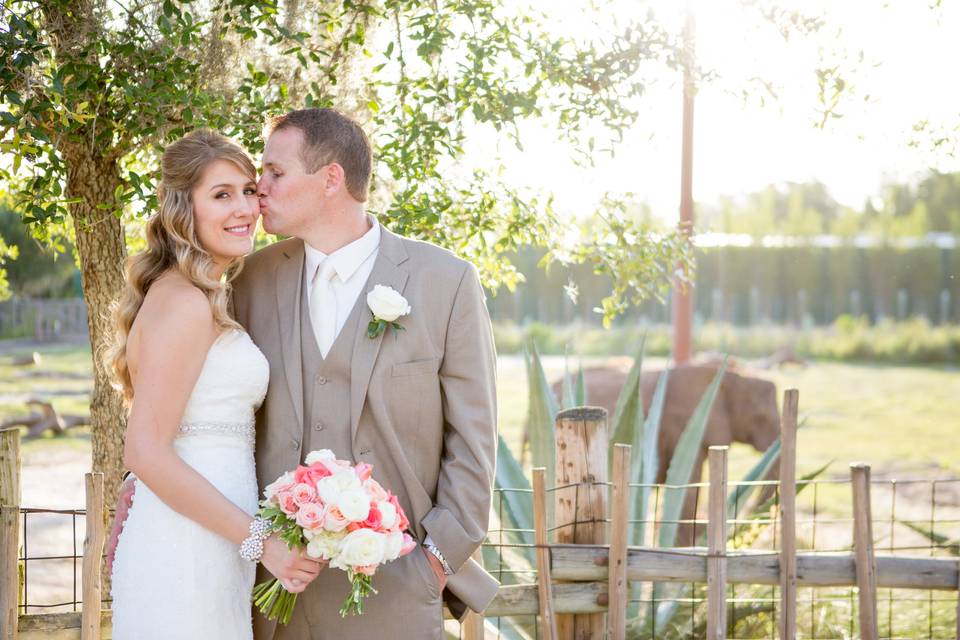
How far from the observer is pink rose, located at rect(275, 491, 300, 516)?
2.28m

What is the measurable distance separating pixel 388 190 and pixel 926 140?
86.9 inches

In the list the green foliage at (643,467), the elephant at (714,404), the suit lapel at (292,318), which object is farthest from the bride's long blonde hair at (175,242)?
the elephant at (714,404)

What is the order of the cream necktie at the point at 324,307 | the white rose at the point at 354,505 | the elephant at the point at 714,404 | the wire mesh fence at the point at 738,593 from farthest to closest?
the elephant at the point at 714,404 < the wire mesh fence at the point at 738,593 < the cream necktie at the point at 324,307 < the white rose at the point at 354,505

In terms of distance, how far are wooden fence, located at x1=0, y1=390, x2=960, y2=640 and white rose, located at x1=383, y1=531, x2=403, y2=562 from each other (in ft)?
4.18

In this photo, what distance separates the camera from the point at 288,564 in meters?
2.39

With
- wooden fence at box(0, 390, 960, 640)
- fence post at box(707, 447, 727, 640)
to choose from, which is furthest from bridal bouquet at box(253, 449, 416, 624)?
fence post at box(707, 447, 727, 640)

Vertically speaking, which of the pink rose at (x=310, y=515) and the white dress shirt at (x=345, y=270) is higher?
the white dress shirt at (x=345, y=270)

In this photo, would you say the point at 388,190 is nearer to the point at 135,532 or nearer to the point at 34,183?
the point at 34,183

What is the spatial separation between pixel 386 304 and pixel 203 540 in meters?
0.70

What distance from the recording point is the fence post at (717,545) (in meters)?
3.64

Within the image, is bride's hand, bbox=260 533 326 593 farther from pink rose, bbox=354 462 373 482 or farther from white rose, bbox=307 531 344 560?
pink rose, bbox=354 462 373 482

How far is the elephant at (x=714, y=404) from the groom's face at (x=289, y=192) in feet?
18.1

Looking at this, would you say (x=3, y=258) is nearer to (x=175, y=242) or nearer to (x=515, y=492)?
(x=515, y=492)

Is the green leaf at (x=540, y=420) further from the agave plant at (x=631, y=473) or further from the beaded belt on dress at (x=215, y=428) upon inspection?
the beaded belt on dress at (x=215, y=428)
